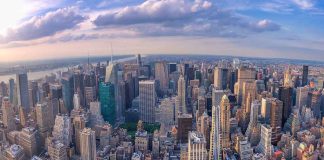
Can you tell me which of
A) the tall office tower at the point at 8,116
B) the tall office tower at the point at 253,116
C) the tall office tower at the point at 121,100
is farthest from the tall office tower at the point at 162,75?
the tall office tower at the point at 8,116

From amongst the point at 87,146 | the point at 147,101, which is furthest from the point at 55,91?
the point at 87,146

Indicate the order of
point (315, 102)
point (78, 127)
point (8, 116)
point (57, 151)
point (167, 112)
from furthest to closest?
1. point (167, 112)
2. point (315, 102)
3. point (8, 116)
4. point (78, 127)
5. point (57, 151)

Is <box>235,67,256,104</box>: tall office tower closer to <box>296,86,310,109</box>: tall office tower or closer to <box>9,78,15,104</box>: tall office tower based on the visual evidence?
<box>296,86,310,109</box>: tall office tower

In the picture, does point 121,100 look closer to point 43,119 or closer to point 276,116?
point 43,119

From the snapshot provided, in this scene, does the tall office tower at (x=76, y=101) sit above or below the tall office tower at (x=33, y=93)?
below

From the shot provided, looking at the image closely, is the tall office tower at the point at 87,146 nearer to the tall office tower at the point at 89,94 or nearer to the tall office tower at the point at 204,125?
the tall office tower at the point at 204,125

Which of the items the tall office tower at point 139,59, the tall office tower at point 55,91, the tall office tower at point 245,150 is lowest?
the tall office tower at point 245,150
